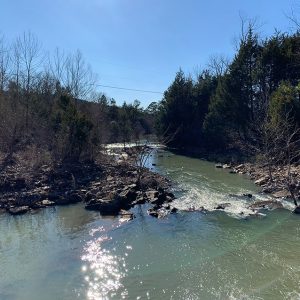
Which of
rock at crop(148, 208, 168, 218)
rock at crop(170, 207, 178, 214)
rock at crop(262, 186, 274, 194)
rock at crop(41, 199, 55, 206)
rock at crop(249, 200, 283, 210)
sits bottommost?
rock at crop(41, 199, 55, 206)

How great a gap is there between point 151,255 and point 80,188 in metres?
9.93

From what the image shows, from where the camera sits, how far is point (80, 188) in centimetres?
2086

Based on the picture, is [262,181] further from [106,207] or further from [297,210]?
[106,207]

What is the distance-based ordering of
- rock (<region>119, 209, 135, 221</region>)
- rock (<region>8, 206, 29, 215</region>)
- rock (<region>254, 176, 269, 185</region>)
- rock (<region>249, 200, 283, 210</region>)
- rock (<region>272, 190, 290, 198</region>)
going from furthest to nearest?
1. rock (<region>254, 176, 269, 185</region>)
2. rock (<region>272, 190, 290, 198</region>)
3. rock (<region>249, 200, 283, 210</region>)
4. rock (<region>8, 206, 29, 215</region>)
5. rock (<region>119, 209, 135, 221</region>)

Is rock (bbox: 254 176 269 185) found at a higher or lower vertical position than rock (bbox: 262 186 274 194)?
higher

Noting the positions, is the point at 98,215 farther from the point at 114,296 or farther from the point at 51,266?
the point at 114,296

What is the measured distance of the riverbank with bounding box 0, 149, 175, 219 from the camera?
57.6 ft

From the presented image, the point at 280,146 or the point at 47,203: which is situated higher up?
the point at 280,146

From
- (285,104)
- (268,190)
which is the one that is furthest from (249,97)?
(268,190)

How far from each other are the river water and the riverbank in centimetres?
84

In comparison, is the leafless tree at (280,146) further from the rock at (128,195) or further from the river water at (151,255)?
the rock at (128,195)

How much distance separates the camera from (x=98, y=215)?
54.4ft

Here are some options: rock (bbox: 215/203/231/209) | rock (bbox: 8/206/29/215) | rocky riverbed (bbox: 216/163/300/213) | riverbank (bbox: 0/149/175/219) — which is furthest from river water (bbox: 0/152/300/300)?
rocky riverbed (bbox: 216/163/300/213)

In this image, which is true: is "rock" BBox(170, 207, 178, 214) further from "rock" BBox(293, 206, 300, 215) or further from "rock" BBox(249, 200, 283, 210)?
"rock" BBox(293, 206, 300, 215)
